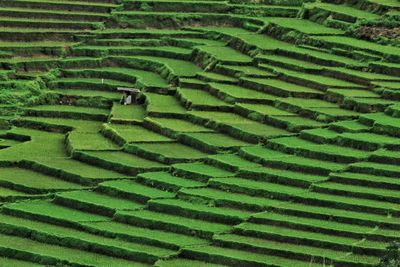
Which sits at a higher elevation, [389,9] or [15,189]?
[389,9]

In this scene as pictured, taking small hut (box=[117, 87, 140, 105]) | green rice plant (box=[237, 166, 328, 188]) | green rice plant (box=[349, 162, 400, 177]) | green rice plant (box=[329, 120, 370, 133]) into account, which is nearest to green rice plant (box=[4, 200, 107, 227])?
green rice plant (box=[237, 166, 328, 188])

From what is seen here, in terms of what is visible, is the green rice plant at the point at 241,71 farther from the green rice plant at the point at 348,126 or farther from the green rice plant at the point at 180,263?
the green rice plant at the point at 180,263

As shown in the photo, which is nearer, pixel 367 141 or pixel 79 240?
pixel 79 240

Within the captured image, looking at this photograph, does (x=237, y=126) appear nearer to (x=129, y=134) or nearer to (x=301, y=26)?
(x=129, y=134)

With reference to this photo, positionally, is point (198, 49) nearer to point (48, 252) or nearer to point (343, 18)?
point (343, 18)

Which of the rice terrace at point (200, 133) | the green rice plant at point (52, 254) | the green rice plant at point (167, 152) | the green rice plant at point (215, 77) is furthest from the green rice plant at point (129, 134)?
the green rice plant at point (52, 254)

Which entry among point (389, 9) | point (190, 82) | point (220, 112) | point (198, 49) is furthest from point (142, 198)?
point (389, 9)

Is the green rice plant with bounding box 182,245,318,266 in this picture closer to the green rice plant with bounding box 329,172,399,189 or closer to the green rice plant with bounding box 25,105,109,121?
the green rice plant with bounding box 329,172,399,189

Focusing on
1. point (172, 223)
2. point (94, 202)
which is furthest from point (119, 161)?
point (172, 223)
